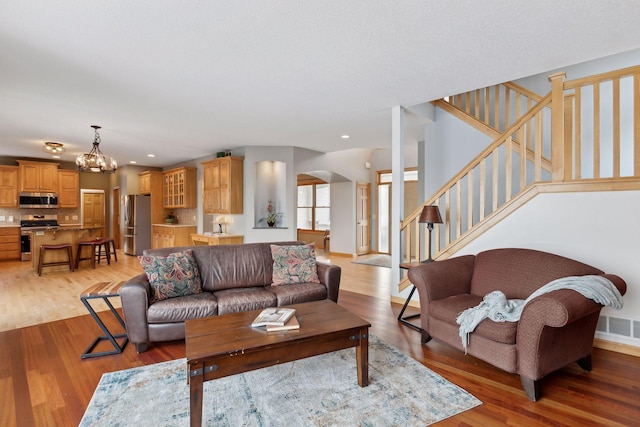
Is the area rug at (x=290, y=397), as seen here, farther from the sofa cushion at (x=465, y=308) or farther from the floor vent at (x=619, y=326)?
the floor vent at (x=619, y=326)

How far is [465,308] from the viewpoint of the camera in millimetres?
2604

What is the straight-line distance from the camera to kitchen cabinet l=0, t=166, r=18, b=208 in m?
7.62

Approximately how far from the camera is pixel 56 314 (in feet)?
12.5

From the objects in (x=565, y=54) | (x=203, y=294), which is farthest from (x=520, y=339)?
(x=203, y=294)

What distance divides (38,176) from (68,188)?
0.67 meters

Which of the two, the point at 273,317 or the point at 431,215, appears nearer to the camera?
the point at 273,317

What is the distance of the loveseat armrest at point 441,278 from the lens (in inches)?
114

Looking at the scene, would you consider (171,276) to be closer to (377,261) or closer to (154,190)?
(377,261)

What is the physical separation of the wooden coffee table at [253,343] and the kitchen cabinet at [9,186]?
333 inches

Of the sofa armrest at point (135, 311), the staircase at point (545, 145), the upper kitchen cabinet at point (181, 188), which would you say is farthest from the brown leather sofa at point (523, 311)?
the upper kitchen cabinet at point (181, 188)

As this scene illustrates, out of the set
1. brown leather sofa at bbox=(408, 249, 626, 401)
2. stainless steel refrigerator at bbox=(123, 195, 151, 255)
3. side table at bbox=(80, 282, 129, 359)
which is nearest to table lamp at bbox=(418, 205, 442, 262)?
brown leather sofa at bbox=(408, 249, 626, 401)

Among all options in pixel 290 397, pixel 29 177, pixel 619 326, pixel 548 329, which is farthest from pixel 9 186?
pixel 619 326

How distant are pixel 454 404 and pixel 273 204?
545 centimetres

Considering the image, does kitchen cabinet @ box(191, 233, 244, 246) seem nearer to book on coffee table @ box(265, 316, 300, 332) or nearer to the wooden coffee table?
the wooden coffee table
